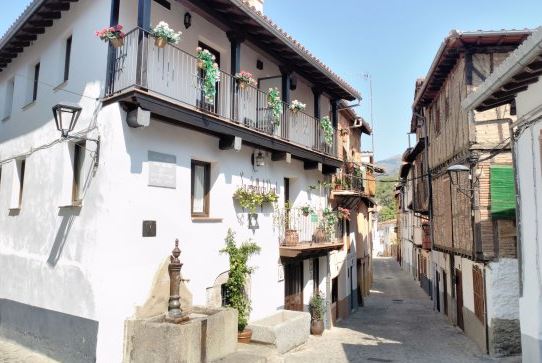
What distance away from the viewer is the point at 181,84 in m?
8.78

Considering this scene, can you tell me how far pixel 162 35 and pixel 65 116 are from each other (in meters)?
2.31

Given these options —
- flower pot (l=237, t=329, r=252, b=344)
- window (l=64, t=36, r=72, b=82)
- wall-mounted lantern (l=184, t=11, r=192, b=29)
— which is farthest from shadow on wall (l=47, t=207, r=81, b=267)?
wall-mounted lantern (l=184, t=11, r=192, b=29)

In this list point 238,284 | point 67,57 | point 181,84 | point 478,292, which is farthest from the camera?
point 478,292

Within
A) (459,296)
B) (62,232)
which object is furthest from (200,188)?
(459,296)

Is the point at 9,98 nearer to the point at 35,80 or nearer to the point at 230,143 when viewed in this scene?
the point at 35,80

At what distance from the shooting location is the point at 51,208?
9133mm

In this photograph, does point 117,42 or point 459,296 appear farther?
point 459,296

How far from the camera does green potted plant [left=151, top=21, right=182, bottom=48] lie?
7.45 m

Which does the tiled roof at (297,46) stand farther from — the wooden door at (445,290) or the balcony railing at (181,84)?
the wooden door at (445,290)

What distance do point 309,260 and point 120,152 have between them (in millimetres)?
8417

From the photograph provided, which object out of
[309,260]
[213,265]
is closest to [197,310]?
[213,265]

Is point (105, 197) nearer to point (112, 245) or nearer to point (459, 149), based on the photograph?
point (112, 245)

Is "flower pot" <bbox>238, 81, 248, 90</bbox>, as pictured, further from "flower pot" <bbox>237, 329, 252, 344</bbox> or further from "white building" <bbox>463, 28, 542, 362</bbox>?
"flower pot" <bbox>237, 329, 252, 344</bbox>

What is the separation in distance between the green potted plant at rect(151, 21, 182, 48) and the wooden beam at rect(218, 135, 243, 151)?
261 cm
